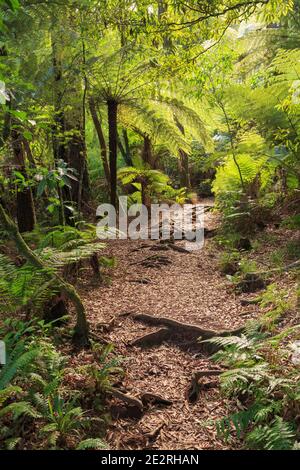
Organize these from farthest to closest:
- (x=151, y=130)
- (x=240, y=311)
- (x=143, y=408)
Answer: (x=151, y=130) → (x=240, y=311) → (x=143, y=408)

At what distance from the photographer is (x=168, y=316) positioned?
13.2ft

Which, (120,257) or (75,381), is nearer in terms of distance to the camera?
(75,381)

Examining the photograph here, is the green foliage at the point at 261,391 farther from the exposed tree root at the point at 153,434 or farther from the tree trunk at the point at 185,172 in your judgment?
the tree trunk at the point at 185,172

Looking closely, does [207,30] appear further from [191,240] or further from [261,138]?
[191,240]

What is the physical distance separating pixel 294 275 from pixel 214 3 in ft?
8.48

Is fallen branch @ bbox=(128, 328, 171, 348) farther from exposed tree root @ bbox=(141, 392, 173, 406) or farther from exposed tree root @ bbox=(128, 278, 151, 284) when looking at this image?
exposed tree root @ bbox=(128, 278, 151, 284)

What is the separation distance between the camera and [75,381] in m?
2.75

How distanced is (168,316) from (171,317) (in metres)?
0.04

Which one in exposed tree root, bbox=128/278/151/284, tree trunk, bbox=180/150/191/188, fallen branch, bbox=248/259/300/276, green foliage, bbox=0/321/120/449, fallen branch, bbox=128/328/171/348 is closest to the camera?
green foliage, bbox=0/321/120/449

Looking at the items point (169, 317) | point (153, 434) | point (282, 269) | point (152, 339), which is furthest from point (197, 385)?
point (282, 269)

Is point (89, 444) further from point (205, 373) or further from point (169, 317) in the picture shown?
point (169, 317)

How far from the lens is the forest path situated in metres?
2.44

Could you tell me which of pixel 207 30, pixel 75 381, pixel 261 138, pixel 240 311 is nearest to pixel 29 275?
pixel 75 381

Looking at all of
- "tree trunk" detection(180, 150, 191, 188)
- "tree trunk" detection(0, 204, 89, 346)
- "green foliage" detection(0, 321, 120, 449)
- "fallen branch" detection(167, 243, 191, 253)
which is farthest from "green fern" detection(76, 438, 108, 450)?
"tree trunk" detection(180, 150, 191, 188)
